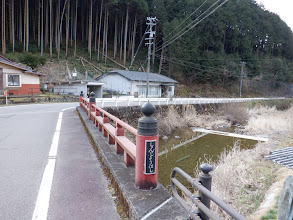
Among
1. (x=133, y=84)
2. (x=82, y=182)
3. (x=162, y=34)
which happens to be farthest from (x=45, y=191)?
(x=162, y=34)

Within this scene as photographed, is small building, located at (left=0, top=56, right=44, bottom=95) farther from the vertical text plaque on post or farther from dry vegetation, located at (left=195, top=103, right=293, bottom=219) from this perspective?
the vertical text plaque on post

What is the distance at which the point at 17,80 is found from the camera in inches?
869

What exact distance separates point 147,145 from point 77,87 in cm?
2628

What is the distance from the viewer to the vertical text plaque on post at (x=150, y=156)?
260 cm

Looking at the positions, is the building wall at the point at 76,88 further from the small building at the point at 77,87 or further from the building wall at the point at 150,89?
the building wall at the point at 150,89

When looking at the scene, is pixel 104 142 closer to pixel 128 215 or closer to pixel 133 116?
pixel 128 215

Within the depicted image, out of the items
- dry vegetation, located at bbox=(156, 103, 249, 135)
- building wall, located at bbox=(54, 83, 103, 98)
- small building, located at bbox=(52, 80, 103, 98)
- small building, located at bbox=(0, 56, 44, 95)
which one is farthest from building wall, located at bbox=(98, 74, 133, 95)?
dry vegetation, located at bbox=(156, 103, 249, 135)

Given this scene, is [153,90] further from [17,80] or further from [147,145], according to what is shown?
[147,145]

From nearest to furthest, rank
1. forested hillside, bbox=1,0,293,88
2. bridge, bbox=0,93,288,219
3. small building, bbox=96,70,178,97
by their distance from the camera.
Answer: bridge, bbox=0,93,288,219, small building, bbox=96,70,178,97, forested hillside, bbox=1,0,293,88

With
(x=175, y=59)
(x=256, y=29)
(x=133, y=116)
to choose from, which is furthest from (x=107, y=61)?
(x=256, y=29)

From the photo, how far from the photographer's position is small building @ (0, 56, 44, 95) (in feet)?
68.3

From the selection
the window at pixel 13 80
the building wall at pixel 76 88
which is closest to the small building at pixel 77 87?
the building wall at pixel 76 88

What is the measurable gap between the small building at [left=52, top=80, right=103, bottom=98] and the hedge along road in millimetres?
20600

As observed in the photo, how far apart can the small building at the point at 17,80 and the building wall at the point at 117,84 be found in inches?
398
